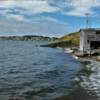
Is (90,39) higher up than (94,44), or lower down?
higher up

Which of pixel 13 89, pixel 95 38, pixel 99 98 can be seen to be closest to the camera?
pixel 99 98

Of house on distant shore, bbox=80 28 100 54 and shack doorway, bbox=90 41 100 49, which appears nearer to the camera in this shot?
house on distant shore, bbox=80 28 100 54

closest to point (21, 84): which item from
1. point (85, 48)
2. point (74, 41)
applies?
point (85, 48)

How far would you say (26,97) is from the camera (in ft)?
87.3

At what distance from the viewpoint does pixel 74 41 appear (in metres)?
169

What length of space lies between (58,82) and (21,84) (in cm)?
457

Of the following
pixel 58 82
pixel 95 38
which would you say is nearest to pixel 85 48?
pixel 95 38

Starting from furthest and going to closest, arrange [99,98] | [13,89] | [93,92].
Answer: [13,89], [93,92], [99,98]

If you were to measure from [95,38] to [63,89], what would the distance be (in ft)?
202

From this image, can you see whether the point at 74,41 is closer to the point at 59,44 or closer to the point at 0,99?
the point at 59,44

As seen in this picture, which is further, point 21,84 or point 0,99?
point 21,84

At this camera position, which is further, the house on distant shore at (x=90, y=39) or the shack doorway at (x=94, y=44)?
the shack doorway at (x=94, y=44)

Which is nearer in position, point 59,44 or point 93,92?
point 93,92

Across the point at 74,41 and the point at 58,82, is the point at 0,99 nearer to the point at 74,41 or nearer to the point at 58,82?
the point at 58,82
